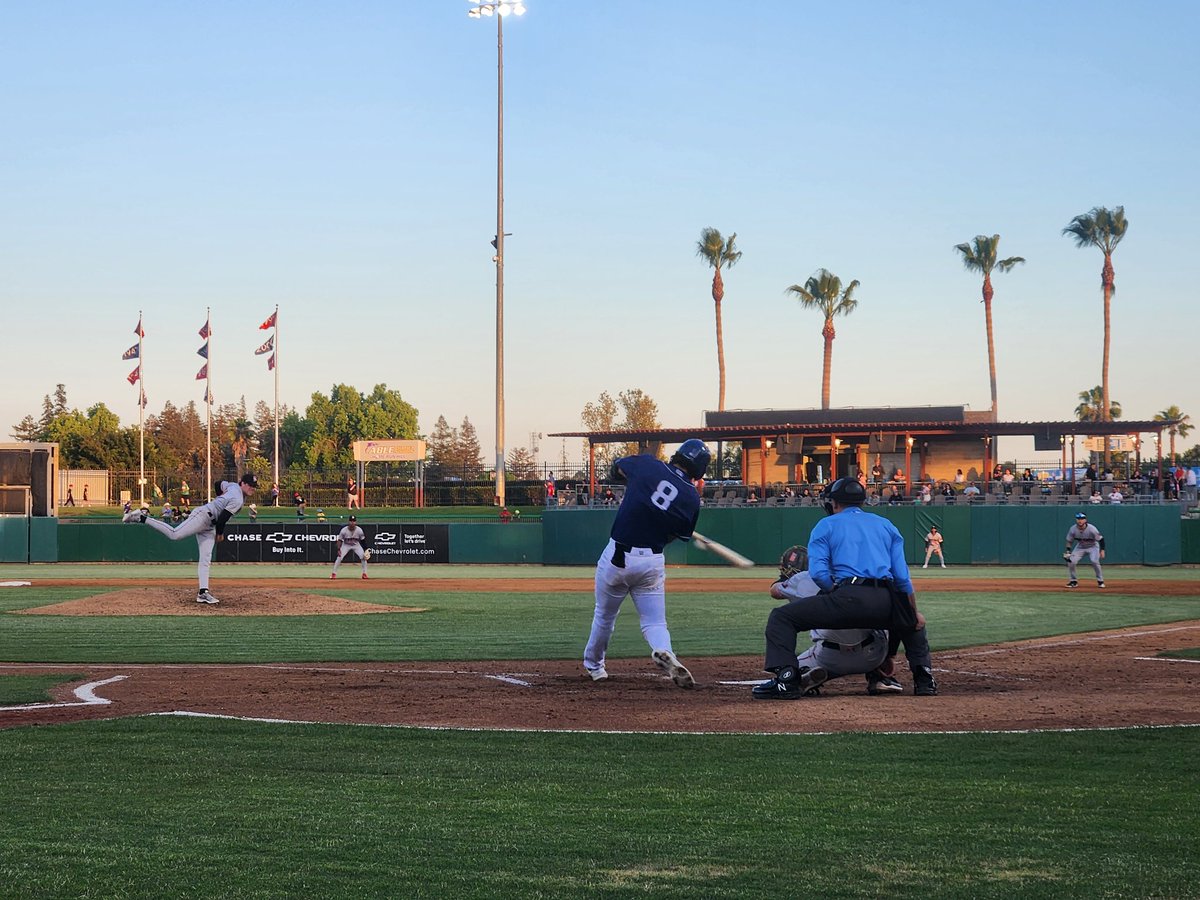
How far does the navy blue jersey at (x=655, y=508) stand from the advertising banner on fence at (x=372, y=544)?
106 ft

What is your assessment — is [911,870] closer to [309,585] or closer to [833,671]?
[833,671]

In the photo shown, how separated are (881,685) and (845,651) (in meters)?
0.70

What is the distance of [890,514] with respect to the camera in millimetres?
40000

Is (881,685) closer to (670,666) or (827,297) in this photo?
(670,666)

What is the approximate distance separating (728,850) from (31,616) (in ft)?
59.0

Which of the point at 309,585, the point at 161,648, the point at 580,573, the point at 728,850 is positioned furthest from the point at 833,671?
the point at 580,573

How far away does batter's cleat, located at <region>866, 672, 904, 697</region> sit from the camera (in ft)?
33.3

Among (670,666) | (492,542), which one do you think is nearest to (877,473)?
(492,542)

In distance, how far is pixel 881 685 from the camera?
33.6 ft

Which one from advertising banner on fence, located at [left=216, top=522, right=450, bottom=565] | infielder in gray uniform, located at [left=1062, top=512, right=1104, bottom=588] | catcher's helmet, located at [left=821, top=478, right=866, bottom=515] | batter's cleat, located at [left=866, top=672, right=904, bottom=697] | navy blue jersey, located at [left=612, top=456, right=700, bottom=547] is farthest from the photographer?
advertising banner on fence, located at [left=216, top=522, right=450, bottom=565]

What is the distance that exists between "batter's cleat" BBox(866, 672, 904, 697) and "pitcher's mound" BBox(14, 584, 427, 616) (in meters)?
12.2

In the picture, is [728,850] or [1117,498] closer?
[728,850]

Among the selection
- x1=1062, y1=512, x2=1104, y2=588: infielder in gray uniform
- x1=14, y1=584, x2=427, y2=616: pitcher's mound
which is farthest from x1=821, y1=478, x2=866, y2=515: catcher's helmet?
x1=1062, y1=512, x2=1104, y2=588: infielder in gray uniform

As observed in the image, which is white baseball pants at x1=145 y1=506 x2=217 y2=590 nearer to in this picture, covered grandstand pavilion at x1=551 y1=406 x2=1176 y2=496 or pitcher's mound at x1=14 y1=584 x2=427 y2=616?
pitcher's mound at x1=14 y1=584 x2=427 y2=616
